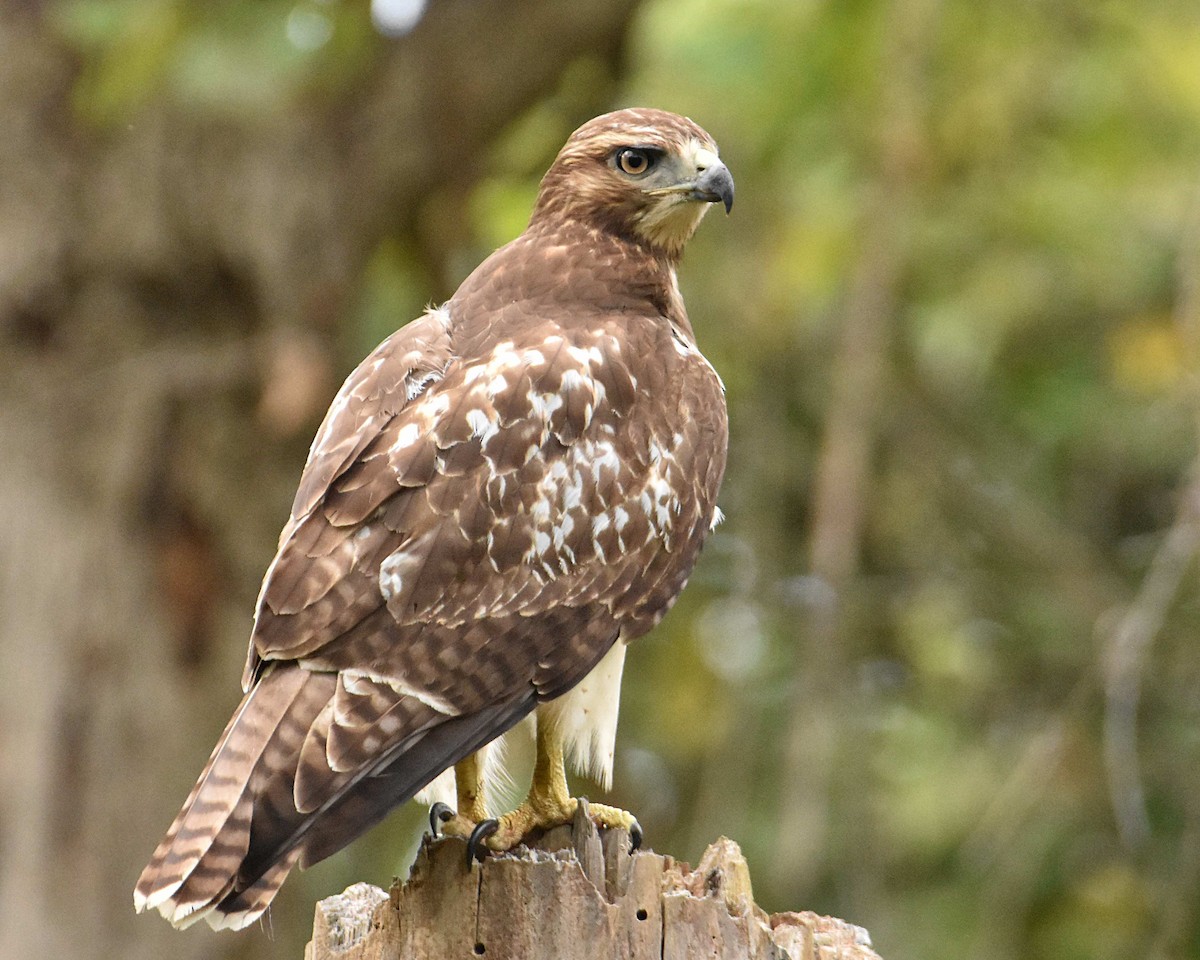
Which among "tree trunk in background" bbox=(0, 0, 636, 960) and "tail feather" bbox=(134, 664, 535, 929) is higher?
"tree trunk in background" bbox=(0, 0, 636, 960)

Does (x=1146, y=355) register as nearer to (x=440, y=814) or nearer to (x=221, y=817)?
(x=440, y=814)

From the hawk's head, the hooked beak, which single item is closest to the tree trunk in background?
the hawk's head

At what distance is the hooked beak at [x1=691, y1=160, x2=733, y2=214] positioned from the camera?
4641mm

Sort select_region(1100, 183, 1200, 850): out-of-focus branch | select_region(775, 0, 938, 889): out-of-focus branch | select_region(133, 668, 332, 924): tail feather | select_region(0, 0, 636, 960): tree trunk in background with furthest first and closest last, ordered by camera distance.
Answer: select_region(0, 0, 636, 960): tree trunk in background → select_region(1100, 183, 1200, 850): out-of-focus branch → select_region(775, 0, 938, 889): out-of-focus branch → select_region(133, 668, 332, 924): tail feather

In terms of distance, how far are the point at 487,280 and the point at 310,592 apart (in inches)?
45.5

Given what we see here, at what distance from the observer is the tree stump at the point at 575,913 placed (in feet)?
11.6

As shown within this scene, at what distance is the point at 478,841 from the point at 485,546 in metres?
0.64

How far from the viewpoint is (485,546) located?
404 centimetres

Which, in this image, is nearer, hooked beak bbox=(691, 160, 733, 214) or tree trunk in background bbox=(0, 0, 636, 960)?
hooked beak bbox=(691, 160, 733, 214)

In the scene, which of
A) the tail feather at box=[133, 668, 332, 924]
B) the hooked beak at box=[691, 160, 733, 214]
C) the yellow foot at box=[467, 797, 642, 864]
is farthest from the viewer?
the hooked beak at box=[691, 160, 733, 214]

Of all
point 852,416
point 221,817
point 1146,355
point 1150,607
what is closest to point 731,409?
point 1146,355

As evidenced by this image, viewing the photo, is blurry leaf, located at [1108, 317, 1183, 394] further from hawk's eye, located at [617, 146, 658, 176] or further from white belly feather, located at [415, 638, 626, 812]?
white belly feather, located at [415, 638, 626, 812]

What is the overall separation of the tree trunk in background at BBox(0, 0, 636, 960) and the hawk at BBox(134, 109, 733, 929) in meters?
2.97

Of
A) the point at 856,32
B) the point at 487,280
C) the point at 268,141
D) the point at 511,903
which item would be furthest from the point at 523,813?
the point at 268,141
